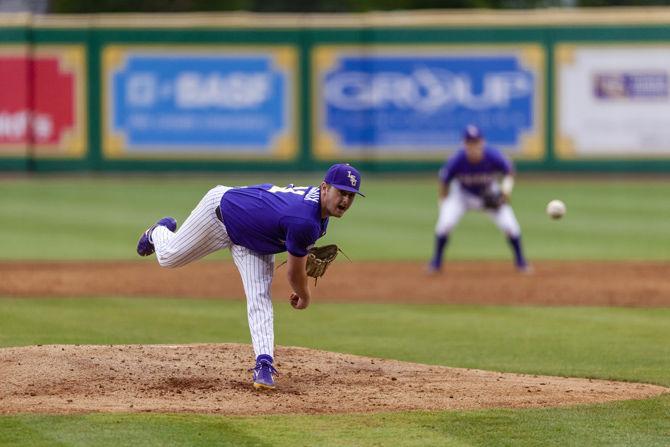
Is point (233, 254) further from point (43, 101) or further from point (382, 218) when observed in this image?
point (43, 101)

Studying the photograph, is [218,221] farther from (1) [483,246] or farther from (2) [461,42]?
(2) [461,42]

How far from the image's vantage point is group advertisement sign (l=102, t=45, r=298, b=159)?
1088 inches

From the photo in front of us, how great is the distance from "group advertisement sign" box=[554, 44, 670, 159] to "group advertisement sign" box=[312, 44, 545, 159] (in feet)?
1.85

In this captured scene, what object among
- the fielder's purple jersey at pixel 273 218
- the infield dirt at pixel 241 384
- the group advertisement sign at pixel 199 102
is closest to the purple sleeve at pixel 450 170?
the infield dirt at pixel 241 384

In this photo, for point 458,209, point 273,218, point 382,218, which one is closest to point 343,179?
point 273,218

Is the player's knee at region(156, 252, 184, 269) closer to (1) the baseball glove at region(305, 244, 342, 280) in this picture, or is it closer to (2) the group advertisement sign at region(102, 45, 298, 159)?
(1) the baseball glove at region(305, 244, 342, 280)

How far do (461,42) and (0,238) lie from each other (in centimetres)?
1241

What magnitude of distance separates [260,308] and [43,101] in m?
20.9

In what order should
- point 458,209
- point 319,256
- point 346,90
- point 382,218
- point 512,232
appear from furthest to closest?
1. point 346,90
2. point 382,218
3. point 458,209
4. point 512,232
5. point 319,256

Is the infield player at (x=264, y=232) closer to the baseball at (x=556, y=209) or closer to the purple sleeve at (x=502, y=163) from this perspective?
the baseball at (x=556, y=209)

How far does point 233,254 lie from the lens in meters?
7.88

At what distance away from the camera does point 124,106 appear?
27.6 meters

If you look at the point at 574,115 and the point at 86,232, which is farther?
the point at 574,115

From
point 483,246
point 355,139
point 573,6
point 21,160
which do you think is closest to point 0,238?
point 483,246
